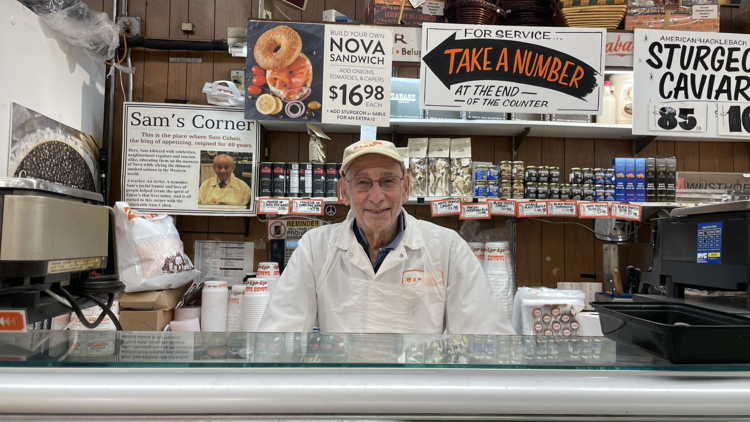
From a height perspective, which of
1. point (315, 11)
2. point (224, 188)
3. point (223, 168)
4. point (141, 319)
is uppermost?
point (315, 11)

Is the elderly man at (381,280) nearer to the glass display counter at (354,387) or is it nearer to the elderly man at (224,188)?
the glass display counter at (354,387)

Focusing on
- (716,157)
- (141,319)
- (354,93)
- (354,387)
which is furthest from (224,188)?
(716,157)

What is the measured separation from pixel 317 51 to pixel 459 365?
2.24m

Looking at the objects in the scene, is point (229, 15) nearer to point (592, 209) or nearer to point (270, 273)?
point (270, 273)

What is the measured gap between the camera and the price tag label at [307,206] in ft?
9.70

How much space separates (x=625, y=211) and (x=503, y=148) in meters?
Answer: 0.97

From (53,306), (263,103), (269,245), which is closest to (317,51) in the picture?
(263,103)

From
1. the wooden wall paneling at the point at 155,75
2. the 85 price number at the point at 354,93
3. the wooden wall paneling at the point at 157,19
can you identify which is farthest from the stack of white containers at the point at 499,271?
the wooden wall paneling at the point at 157,19

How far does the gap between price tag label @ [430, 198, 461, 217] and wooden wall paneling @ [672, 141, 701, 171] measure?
197 centimetres

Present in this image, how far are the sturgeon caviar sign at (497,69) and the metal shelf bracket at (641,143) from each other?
4.39ft

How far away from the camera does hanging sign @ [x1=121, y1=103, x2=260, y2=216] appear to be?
3180mm

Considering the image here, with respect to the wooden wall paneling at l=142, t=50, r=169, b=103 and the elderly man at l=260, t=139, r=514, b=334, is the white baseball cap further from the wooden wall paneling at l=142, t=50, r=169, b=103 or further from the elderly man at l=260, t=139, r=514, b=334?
the wooden wall paneling at l=142, t=50, r=169, b=103

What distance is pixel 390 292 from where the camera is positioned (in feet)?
6.04

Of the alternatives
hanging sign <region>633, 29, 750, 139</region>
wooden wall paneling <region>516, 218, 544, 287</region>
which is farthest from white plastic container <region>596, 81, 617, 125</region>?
wooden wall paneling <region>516, 218, 544, 287</region>
